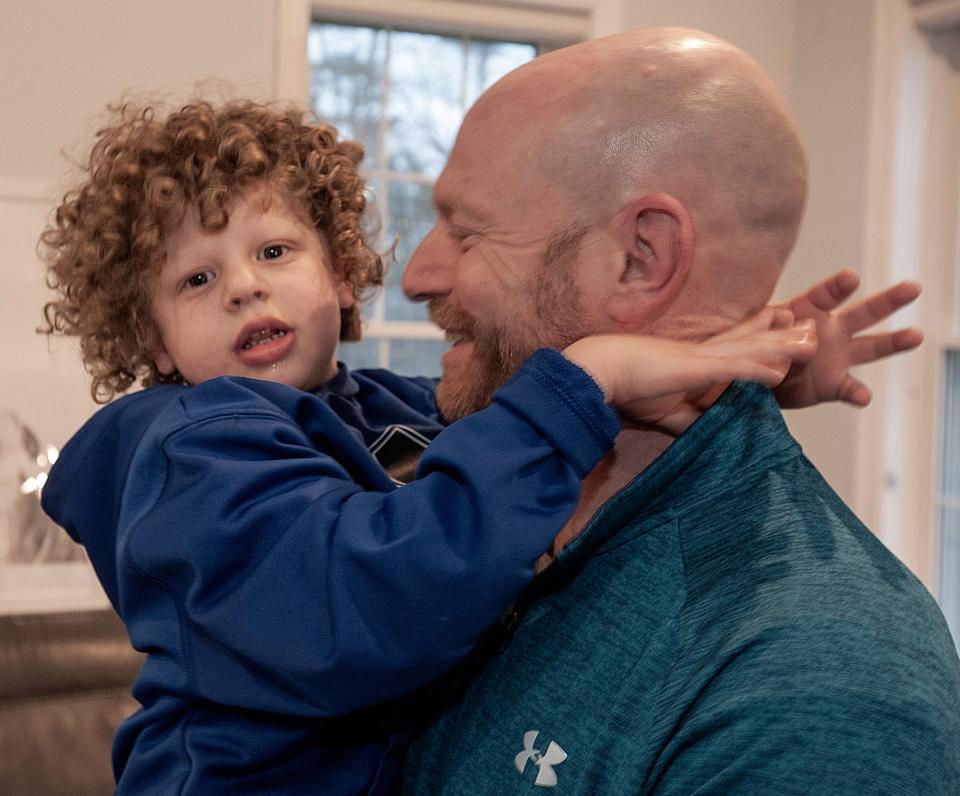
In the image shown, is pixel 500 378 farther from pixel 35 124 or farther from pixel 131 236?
pixel 35 124

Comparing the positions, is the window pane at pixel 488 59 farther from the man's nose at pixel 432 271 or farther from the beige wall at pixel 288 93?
the man's nose at pixel 432 271

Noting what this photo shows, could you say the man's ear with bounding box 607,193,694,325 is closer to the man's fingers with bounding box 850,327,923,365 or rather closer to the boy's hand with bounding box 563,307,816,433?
the boy's hand with bounding box 563,307,816,433

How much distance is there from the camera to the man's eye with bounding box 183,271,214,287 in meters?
1.51

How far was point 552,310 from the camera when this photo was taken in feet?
4.00

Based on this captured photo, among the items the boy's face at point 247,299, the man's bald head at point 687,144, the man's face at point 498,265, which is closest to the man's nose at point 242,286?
the boy's face at point 247,299

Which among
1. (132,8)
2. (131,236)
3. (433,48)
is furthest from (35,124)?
(131,236)

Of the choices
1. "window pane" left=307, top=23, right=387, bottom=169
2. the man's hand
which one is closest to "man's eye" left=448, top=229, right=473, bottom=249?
the man's hand

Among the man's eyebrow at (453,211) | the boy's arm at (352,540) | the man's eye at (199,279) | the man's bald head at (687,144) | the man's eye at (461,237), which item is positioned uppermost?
the man's bald head at (687,144)

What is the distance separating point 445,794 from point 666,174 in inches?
26.0

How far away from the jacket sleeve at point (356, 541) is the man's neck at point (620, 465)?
0.17 meters

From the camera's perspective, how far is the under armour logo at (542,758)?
1.02m

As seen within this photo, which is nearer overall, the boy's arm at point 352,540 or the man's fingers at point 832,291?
the boy's arm at point 352,540

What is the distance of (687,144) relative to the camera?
1126 mm

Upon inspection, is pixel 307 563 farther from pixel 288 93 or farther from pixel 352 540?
pixel 288 93
